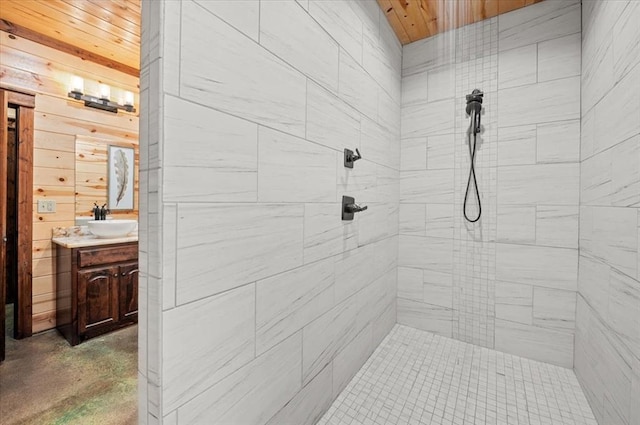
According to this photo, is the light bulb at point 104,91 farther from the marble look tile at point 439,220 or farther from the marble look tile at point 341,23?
the marble look tile at point 439,220

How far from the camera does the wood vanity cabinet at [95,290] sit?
235 centimetres

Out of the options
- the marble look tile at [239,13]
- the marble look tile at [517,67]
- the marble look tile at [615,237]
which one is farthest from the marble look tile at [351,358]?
the marble look tile at [517,67]

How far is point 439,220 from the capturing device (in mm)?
2332

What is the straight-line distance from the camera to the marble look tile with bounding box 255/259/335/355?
3.51 ft

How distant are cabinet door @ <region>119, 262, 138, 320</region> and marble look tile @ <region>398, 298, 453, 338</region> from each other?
242cm

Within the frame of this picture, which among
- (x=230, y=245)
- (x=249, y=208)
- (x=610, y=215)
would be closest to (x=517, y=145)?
(x=610, y=215)

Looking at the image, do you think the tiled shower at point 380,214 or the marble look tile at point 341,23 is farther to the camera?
the marble look tile at point 341,23

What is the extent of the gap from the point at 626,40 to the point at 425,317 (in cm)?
202

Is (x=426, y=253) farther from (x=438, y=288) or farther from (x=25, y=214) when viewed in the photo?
(x=25, y=214)

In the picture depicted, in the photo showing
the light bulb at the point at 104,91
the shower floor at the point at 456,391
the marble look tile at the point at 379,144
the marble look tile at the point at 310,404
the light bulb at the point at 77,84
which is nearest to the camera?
the marble look tile at the point at 310,404

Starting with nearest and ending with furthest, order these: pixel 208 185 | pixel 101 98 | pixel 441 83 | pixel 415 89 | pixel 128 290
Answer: pixel 208 185 → pixel 441 83 → pixel 415 89 → pixel 128 290 → pixel 101 98

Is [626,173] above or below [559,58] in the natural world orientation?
below

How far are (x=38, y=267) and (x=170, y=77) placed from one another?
9.69 feet

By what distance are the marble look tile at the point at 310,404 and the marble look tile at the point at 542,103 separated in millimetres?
2068
